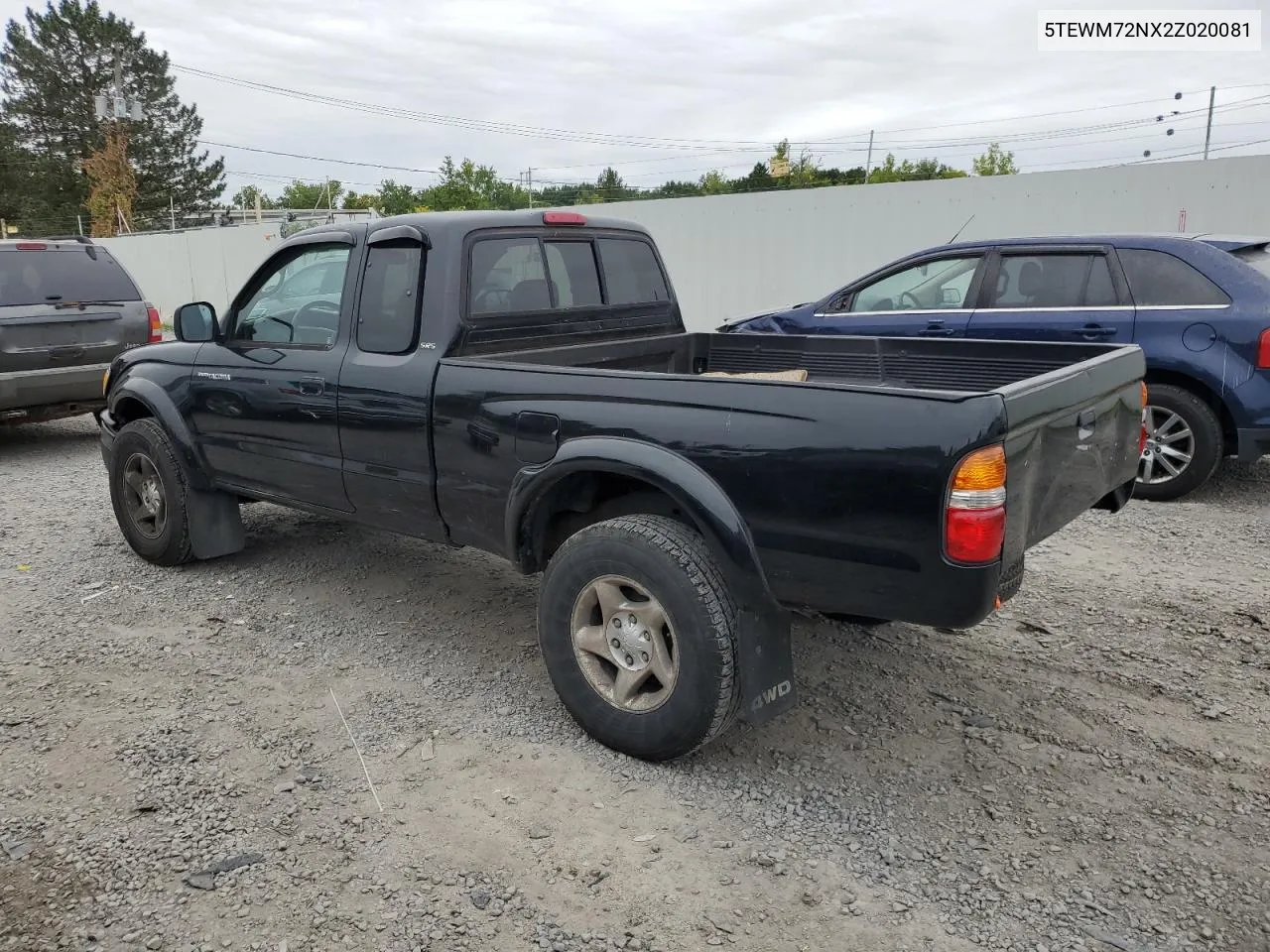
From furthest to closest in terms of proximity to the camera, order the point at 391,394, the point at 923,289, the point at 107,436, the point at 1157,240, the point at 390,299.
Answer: the point at 923,289 < the point at 1157,240 < the point at 107,436 < the point at 390,299 < the point at 391,394

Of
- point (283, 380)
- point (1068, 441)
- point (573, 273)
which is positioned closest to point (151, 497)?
point (283, 380)

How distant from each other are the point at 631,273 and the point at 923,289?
11.0 ft

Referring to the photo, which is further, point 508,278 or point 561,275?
point 561,275

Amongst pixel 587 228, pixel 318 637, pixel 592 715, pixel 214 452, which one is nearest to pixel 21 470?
pixel 214 452

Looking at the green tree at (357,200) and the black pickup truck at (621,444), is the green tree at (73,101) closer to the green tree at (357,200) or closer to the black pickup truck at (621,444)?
the green tree at (357,200)

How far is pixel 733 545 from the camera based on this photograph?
9.88ft

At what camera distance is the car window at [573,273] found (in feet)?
14.6

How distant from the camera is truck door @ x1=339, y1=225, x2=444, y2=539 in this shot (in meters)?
3.98

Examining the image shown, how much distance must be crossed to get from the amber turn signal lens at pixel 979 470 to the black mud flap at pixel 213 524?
4076 millimetres

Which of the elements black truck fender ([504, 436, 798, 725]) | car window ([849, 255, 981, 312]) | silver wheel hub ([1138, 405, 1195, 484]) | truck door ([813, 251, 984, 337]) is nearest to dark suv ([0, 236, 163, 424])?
truck door ([813, 251, 984, 337])

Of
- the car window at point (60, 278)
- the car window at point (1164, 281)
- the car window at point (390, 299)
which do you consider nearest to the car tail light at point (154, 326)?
the car window at point (60, 278)

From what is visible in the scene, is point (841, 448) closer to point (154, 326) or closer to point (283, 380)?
point (283, 380)

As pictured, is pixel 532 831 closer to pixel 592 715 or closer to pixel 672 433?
pixel 592 715

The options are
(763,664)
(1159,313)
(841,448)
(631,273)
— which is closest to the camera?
(841,448)
